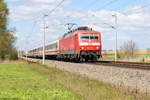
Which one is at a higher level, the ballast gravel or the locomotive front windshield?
the locomotive front windshield

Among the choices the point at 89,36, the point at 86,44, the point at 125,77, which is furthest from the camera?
the point at 89,36

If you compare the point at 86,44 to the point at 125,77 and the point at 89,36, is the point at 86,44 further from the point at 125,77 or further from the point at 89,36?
the point at 125,77

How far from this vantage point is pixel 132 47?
78.4 metres

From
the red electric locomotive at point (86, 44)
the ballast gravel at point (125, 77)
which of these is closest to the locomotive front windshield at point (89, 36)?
the red electric locomotive at point (86, 44)

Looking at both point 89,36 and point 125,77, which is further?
point 89,36

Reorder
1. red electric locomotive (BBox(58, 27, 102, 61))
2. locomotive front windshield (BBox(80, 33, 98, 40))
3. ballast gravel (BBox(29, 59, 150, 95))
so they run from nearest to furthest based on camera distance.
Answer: ballast gravel (BBox(29, 59, 150, 95))
red electric locomotive (BBox(58, 27, 102, 61))
locomotive front windshield (BBox(80, 33, 98, 40))

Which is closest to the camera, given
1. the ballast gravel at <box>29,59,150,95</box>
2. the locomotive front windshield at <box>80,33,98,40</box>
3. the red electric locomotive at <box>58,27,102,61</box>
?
the ballast gravel at <box>29,59,150,95</box>

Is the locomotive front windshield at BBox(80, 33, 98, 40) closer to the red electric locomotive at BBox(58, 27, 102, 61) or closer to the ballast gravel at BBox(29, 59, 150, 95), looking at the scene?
the red electric locomotive at BBox(58, 27, 102, 61)

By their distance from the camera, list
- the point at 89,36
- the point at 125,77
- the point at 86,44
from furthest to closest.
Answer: the point at 89,36, the point at 86,44, the point at 125,77

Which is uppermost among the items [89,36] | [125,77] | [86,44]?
[89,36]

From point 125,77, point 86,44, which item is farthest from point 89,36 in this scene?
point 125,77

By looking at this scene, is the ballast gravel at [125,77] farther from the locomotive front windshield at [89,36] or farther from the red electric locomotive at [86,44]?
the locomotive front windshield at [89,36]

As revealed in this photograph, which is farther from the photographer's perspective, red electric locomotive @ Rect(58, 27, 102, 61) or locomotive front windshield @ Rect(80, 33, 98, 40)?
locomotive front windshield @ Rect(80, 33, 98, 40)

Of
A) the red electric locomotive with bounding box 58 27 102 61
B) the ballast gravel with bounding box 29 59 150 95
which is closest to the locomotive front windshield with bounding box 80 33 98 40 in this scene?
the red electric locomotive with bounding box 58 27 102 61
